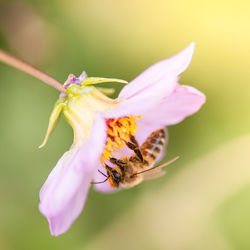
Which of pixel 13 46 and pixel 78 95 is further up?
pixel 13 46

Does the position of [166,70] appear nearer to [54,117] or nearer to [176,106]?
[176,106]

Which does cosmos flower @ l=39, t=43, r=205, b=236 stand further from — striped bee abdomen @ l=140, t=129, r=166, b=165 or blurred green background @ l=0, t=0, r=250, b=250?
blurred green background @ l=0, t=0, r=250, b=250

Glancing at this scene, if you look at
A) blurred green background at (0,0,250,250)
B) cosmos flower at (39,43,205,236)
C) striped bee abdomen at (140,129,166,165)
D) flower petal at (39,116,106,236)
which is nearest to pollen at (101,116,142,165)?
cosmos flower at (39,43,205,236)

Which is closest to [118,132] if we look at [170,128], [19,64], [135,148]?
[135,148]

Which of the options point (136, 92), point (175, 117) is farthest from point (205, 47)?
point (136, 92)

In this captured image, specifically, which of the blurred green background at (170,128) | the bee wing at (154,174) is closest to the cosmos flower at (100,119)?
the bee wing at (154,174)

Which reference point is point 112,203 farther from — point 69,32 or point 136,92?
point 136,92

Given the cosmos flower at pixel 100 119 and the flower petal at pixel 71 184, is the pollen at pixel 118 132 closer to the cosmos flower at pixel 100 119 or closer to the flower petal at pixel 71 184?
the cosmos flower at pixel 100 119
